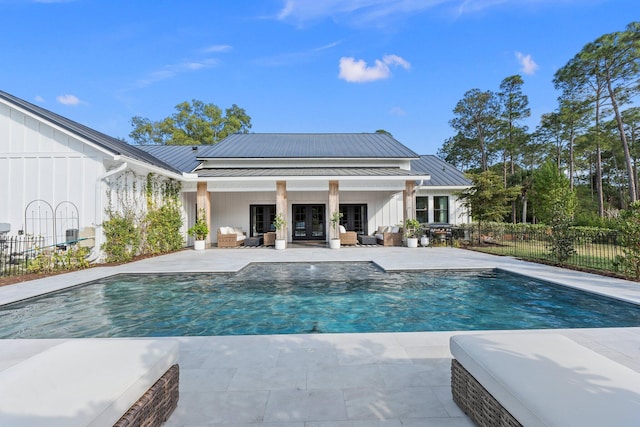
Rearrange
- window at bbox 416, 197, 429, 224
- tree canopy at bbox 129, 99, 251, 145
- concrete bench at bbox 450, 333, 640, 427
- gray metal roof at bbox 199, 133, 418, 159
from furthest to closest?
tree canopy at bbox 129, 99, 251, 145, window at bbox 416, 197, 429, 224, gray metal roof at bbox 199, 133, 418, 159, concrete bench at bbox 450, 333, 640, 427

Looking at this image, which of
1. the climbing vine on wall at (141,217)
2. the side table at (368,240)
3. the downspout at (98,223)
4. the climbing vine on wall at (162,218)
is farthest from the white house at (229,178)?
the side table at (368,240)

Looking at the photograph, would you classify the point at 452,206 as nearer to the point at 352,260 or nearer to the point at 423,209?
the point at 423,209

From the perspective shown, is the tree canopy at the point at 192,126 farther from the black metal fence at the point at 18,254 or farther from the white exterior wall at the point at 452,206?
the black metal fence at the point at 18,254

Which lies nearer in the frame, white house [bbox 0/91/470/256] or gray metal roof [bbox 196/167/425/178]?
white house [bbox 0/91/470/256]

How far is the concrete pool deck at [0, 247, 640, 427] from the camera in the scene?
7.89ft

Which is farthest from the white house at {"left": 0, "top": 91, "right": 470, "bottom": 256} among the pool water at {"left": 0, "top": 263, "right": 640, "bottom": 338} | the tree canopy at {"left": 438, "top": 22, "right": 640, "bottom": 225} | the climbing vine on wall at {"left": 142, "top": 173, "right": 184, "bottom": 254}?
the tree canopy at {"left": 438, "top": 22, "right": 640, "bottom": 225}

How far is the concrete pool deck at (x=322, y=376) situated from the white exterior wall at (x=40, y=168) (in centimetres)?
782

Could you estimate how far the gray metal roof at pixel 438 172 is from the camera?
1853cm

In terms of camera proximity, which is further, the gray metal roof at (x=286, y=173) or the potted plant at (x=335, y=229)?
the gray metal roof at (x=286, y=173)

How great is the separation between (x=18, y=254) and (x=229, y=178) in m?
7.67

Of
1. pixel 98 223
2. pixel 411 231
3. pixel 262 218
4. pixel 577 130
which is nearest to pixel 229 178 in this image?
pixel 262 218

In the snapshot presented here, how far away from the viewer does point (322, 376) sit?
304 centimetres

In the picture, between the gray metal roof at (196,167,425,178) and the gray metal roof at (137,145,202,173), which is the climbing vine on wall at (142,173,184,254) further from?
the gray metal roof at (137,145,202,173)

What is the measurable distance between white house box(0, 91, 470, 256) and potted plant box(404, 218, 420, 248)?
2.09 feet
